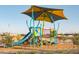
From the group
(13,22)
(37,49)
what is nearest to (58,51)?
(37,49)

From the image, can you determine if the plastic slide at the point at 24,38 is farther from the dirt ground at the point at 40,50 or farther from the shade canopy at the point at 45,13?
the shade canopy at the point at 45,13

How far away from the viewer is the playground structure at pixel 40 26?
2.05 m

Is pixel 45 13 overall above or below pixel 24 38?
above

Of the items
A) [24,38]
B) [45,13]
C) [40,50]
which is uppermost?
[45,13]

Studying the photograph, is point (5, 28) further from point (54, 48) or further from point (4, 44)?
point (54, 48)

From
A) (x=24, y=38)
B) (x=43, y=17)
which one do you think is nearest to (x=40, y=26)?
(x=43, y=17)

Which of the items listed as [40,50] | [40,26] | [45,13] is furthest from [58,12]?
[40,50]

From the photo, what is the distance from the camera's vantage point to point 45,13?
6.81 feet

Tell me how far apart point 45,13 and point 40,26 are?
0.15 meters

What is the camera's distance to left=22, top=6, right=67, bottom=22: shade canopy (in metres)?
2.05

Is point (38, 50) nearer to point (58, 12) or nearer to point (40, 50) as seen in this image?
point (40, 50)
